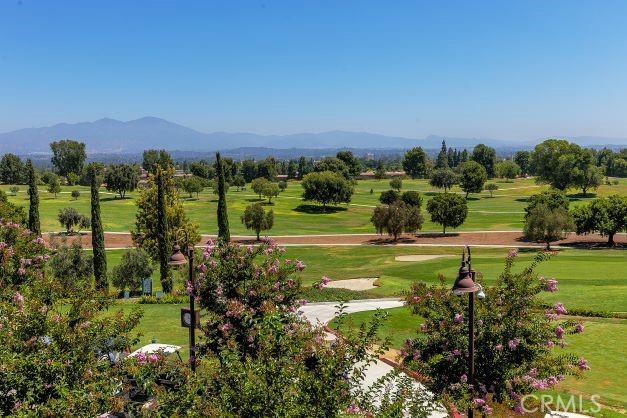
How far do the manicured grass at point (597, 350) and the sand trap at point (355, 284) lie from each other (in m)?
8.02

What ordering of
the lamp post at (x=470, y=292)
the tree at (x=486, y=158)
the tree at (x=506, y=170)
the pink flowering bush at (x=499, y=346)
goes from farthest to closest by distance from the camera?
the tree at (x=486, y=158) < the tree at (x=506, y=170) < the pink flowering bush at (x=499, y=346) < the lamp post at (x=470, y=292)

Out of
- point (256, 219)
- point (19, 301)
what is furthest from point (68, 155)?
point (19, 301)

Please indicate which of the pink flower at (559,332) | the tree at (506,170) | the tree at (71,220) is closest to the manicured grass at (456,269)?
the tree at (71,220)

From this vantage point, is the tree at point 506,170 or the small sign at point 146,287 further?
the tree at point 506,170

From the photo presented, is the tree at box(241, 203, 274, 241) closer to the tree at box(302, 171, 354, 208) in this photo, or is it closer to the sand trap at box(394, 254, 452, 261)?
the sand trap at box(394, 254, 452, 261)

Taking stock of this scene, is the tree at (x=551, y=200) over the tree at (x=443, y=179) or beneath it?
beneath

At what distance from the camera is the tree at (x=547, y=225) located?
54250 millimetres

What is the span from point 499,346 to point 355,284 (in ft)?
85.8

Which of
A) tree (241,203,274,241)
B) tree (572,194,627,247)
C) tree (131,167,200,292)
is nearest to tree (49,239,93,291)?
tree (131,167,200,292)

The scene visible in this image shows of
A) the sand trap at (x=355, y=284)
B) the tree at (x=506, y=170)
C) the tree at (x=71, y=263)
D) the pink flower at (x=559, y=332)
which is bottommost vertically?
the sand trap at (x=355, y=284)

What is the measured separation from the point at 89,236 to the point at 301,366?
61241mm

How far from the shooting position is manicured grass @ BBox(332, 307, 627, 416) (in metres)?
17.0

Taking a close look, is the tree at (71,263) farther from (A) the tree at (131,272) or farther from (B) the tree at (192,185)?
(B) the tree at (192,185)

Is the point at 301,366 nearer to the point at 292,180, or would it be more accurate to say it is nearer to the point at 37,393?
the point at 37,393
